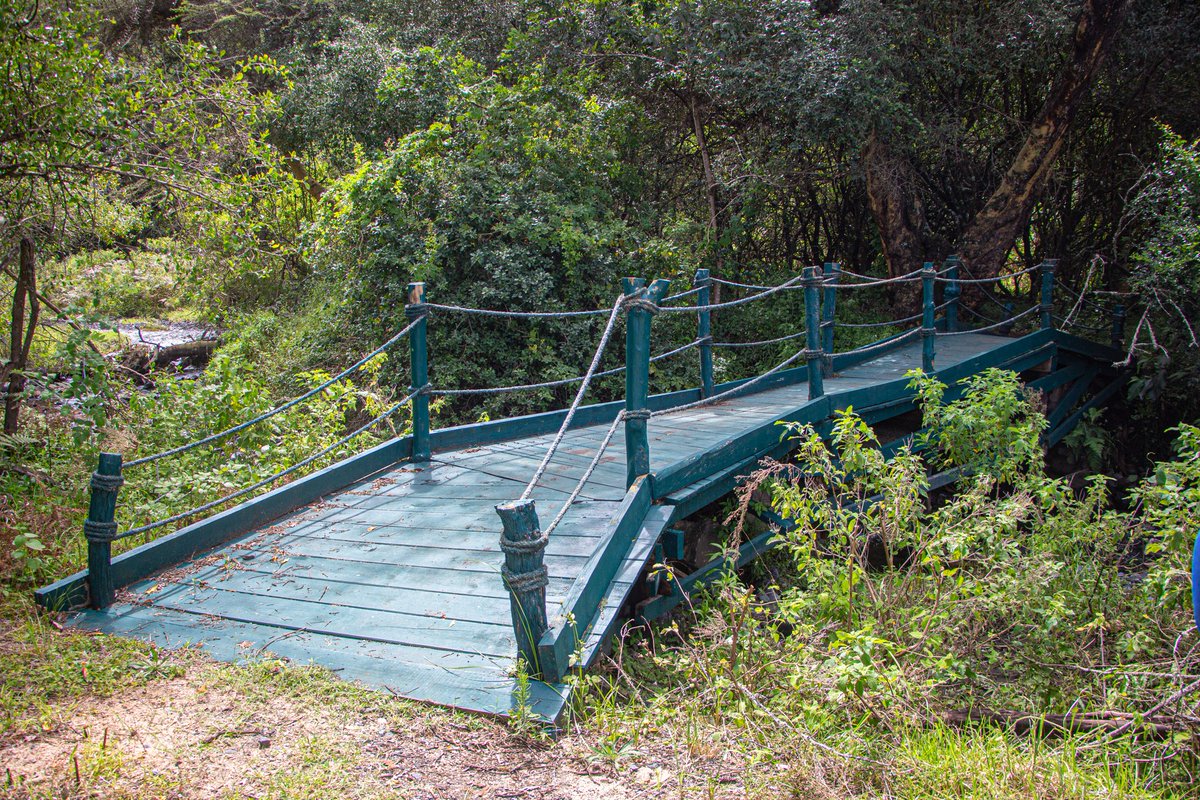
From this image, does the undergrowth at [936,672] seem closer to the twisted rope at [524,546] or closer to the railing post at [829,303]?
the twisted rope at [524,546]

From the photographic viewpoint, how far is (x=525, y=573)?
347 cm

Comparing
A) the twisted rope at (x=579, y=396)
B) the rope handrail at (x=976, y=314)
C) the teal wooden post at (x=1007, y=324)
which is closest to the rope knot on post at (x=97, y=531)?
the twisted rope at (x=579, y=396)

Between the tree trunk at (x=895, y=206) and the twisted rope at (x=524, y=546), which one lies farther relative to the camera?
the tree trunk at (x=895, y=206)

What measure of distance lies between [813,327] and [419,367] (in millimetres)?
3037

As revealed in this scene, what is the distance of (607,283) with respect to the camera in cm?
1283

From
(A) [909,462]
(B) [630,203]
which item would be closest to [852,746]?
(A) [909,462]

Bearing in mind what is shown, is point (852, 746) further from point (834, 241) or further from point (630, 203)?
point (834, 241)

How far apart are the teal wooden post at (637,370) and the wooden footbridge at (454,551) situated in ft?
0.04

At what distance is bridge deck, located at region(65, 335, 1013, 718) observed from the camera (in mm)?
3744

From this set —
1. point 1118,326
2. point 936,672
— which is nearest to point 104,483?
point 936,672

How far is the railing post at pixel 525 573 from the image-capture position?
344 cm

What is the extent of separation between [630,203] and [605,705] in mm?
12213

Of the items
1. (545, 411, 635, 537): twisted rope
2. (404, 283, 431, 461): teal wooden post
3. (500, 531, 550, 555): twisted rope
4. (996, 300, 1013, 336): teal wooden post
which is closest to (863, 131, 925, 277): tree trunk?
(996, 300, 1013, 336): teal wooden post

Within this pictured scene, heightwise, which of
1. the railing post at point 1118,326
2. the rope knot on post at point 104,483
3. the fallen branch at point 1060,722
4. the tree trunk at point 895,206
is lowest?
the fallen branch at point 1060,722
